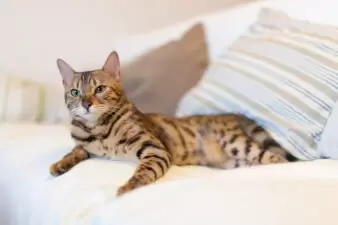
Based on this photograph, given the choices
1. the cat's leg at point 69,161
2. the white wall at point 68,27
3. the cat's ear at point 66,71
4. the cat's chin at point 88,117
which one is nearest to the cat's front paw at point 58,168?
the cat's leg at point 69,161

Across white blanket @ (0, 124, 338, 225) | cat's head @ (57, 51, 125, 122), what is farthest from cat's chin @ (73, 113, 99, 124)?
white blanket @ (0, 124, 338, 225)

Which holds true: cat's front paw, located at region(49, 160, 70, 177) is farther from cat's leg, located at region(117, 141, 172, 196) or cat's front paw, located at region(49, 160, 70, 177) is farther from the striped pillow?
the striped pillow

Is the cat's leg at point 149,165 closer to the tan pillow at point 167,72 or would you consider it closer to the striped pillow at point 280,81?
the striped pillow at point 280,81

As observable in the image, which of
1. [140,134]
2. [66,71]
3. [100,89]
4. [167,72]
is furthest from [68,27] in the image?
[140,134]

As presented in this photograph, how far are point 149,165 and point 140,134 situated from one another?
164 mm

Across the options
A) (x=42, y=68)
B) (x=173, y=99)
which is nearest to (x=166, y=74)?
(x=173, y=99)

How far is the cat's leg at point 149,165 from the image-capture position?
3.54 ft

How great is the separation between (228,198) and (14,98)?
4.49 ft

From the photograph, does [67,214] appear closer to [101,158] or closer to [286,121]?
[101,158]

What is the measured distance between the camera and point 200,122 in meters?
1.47

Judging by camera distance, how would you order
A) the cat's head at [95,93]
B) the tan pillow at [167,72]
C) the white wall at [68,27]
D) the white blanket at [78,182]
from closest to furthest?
the white blanket at [78,182], the cat's head at [95,93], the tan pillow at [167,72], the white wall at [68,27]

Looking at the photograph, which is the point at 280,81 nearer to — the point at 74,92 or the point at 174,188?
the point at 74,92

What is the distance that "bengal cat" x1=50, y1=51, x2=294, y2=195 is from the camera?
52.3 inches

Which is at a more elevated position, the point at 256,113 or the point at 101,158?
the point at 256,113
